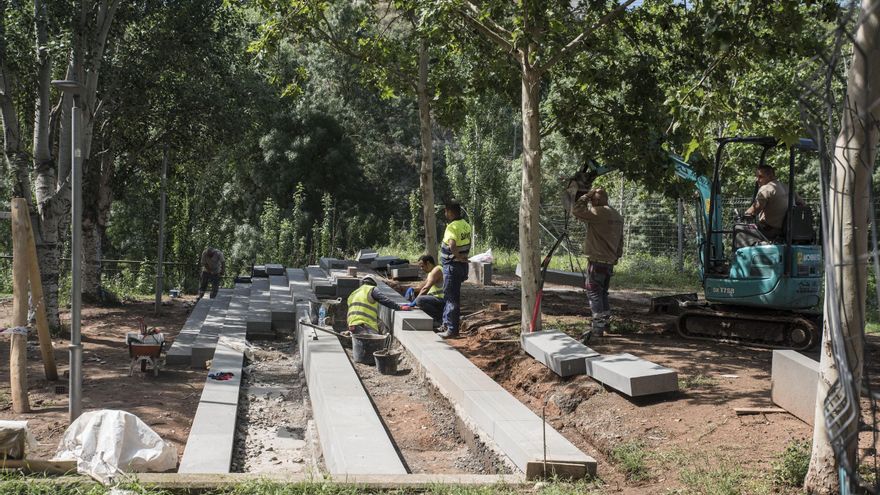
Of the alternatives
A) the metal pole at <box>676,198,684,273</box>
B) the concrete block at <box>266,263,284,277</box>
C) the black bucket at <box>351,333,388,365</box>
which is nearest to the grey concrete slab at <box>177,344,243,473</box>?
the black bucket at <box>351,333,388,365</box>

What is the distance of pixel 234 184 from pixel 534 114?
1081 inches

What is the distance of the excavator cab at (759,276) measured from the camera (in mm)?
9641

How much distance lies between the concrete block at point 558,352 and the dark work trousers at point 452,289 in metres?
1.76

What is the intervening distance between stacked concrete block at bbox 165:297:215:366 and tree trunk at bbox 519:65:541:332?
436cm

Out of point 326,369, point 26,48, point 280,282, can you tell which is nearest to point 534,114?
point 326,369

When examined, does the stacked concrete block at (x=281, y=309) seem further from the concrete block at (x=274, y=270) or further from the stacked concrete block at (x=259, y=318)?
the concrete block at (x=274, y=270)

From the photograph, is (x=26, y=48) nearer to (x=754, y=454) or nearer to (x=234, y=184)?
(x=754, y=454)

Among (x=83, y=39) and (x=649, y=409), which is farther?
(x=83, y=39)

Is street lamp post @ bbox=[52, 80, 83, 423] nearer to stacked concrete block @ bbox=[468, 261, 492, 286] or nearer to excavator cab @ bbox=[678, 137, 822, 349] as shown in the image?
excavator cab @ bbox=[678, 137, 822, 349]

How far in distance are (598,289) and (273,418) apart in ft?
13.6

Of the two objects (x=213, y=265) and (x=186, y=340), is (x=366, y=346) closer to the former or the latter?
(x=186, y=340)

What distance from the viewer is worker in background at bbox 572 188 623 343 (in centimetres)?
986

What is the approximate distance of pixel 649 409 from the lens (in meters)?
7.03

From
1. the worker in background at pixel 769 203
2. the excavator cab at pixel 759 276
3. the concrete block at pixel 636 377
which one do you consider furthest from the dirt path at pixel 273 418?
the worker in background at pixel 769 203
